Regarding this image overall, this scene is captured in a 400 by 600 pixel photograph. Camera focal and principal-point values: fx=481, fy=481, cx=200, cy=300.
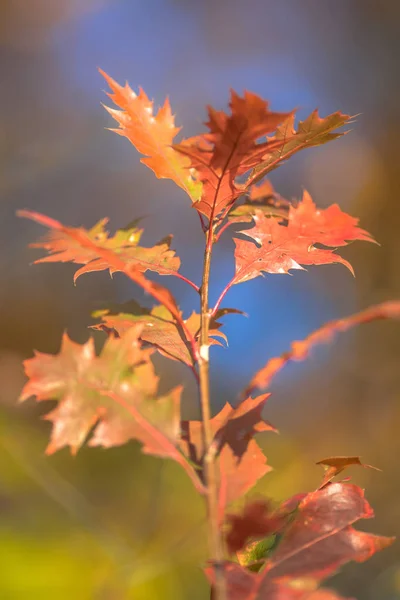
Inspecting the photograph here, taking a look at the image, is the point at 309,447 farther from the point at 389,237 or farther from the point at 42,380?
the point at 42,380

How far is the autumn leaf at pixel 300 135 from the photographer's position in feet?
1.25

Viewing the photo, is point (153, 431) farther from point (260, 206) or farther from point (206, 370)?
point (260, 206)

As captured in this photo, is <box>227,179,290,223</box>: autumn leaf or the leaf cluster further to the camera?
<box>227,179,290,223</box>: autumn leaf

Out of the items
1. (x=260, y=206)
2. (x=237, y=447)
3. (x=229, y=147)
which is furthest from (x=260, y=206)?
(x=237, y=447)

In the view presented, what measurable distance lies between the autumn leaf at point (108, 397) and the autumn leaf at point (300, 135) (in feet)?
0.60

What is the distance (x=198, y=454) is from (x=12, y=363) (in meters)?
1.97

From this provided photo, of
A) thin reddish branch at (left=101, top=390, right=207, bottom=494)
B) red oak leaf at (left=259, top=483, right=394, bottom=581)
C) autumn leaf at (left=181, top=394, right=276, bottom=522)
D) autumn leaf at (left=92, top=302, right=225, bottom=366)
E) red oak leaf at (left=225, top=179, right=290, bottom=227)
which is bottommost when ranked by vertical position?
red oak leaf at (left=259, top=483, right=394, bottom=581)

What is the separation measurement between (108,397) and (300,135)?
253 millimetres

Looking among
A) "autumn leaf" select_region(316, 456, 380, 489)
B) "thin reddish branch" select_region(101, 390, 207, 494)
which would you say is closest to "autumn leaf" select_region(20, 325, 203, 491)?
"thin reddish branch" select_region(101, 390, 207, 494)

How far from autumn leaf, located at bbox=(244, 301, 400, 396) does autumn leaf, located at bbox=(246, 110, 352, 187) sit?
0.16 m

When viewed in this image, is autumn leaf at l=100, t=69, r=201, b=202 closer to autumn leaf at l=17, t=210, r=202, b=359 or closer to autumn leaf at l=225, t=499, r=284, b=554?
autumn leaf at l=17, t=210, r=202, b=359

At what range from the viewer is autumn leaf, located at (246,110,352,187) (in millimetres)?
381

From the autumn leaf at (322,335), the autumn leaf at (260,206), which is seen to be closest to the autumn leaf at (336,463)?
the autumn leaf at (322,335)

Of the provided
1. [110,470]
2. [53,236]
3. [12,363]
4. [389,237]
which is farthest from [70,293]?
[53,236]
